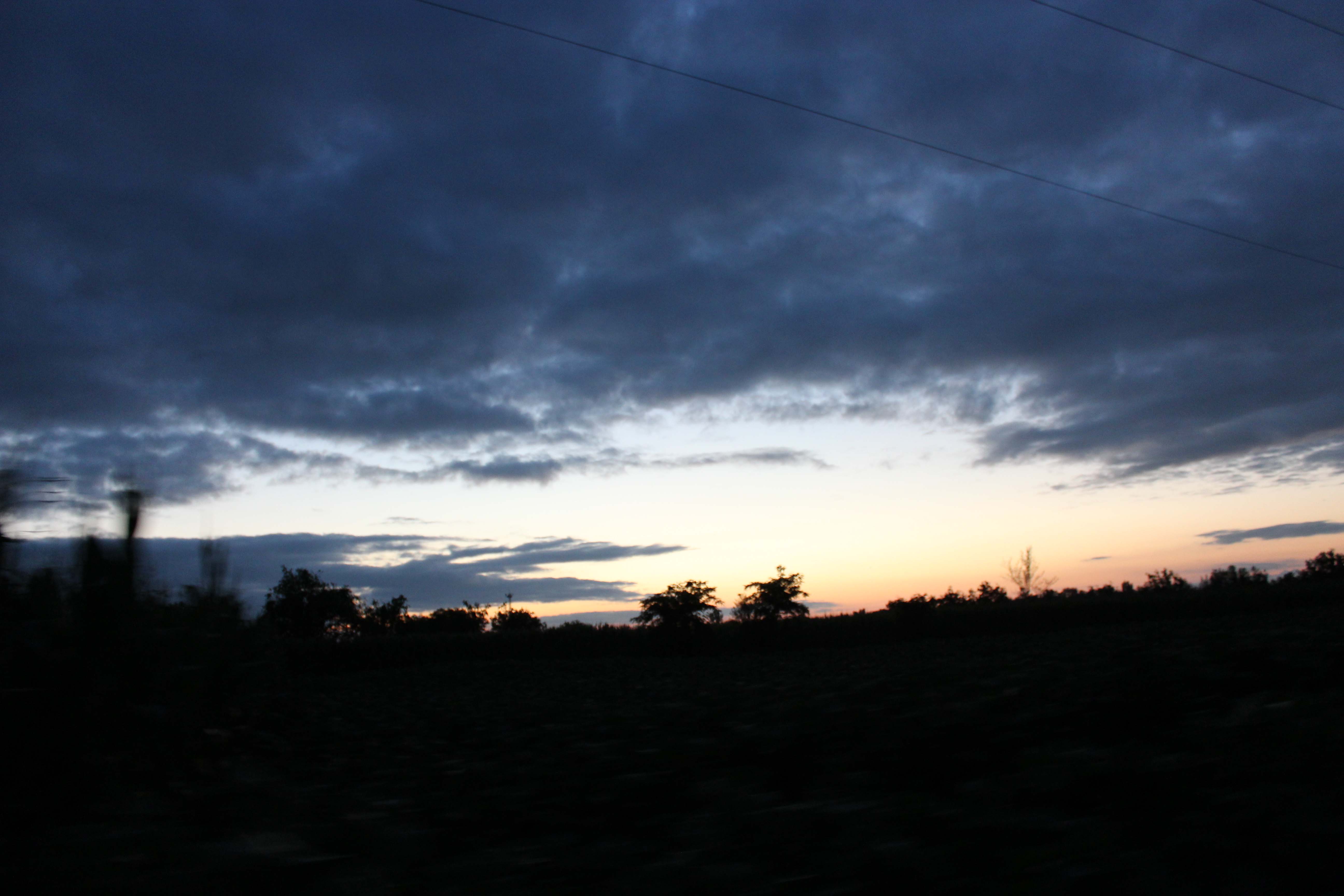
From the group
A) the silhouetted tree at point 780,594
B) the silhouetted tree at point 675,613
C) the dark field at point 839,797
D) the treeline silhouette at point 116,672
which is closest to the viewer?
the dark field at point 839,797

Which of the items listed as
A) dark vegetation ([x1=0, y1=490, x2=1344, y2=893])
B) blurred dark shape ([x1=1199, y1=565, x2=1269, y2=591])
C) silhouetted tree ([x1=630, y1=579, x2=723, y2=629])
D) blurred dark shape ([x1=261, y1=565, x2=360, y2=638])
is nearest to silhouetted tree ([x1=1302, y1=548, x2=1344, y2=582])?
blurred dark shape ([x1=1199, y1=565, x2=1269, y2=591])

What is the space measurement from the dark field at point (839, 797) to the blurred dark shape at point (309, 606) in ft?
191

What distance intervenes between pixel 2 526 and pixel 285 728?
180 inches

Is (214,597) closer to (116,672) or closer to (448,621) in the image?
(116,672)

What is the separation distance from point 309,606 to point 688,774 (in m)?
64.0

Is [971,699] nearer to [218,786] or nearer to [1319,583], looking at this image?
[218,786]

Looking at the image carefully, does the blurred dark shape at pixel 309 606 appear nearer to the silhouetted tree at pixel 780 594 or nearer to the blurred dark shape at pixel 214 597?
the silhouetted tree at pixel 780 594

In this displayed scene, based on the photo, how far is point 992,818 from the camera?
2494mm

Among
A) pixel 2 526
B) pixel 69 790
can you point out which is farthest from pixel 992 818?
pixel 2 526

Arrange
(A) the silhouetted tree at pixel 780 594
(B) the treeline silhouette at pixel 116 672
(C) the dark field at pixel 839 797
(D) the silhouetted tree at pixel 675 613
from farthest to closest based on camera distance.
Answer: (A) the silhouetted tree at pixel 780 594 < (D) the silhouetted tree at pixel 675 613 < (B) the treeline silhouette at pixel 116 672 < (C) the dark field at pixel 839 797

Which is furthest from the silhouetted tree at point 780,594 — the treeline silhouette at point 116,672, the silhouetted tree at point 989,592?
the treeline silhouette at point 116,672

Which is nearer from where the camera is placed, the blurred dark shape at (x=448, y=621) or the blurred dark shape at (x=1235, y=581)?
the blurred dark shape at (x=1235, y=581)

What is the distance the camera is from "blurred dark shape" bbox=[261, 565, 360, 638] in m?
58.2

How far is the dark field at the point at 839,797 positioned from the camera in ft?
7.00
